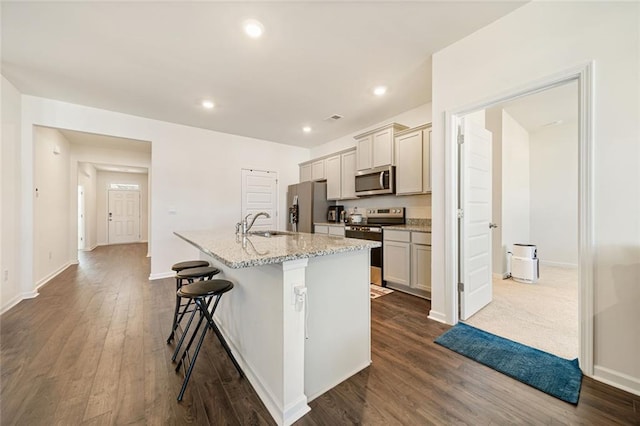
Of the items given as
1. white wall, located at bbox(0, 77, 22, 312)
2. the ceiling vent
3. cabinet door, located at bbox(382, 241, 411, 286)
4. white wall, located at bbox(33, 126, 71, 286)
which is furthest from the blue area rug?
white wall, located at bbox(33, 126, 71, 286)

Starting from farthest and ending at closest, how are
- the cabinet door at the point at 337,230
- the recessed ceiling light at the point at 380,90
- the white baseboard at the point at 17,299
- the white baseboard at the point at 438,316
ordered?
the cabinet door at the point at 337,230 → the recessed ceiling light at the point at 380,90 → the white baseboard at the point at 17,299 → the white baseboard at the point at 438,316

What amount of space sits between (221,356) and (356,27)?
117 inches

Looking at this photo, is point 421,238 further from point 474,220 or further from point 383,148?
point 383,148

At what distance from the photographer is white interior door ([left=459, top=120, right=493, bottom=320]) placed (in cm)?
238

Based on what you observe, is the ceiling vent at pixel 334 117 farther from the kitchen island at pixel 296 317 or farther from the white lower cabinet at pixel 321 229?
the kitchen island at pixel 296 317

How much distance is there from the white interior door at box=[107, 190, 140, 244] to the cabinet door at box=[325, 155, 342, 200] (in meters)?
7.83

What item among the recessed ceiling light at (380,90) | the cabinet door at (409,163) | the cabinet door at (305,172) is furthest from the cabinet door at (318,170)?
the recessed ceiling light at (380,90)

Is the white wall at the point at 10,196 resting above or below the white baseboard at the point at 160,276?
above

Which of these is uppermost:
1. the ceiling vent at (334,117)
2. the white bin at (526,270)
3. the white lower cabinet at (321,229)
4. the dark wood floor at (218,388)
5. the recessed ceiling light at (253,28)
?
the ceiling vent at (334,117)

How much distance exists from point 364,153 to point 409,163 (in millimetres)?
888

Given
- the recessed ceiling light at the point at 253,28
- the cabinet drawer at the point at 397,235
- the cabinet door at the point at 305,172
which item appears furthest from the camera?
the cabinet door at the point at 305,172

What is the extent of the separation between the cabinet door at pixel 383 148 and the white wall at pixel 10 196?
472 cm

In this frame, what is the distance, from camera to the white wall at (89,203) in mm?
6785

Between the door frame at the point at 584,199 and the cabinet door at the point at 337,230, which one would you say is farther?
the cabinet door at the point at 337,230
